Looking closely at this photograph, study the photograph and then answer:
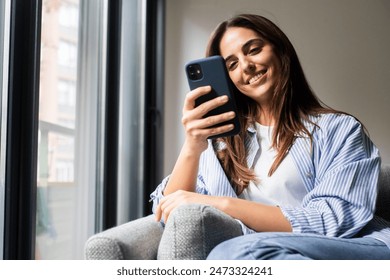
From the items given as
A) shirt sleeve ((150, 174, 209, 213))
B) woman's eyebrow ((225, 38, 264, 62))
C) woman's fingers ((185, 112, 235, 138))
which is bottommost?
shirt sleeve ((150, 174, 209, 213))

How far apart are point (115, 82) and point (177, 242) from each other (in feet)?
2.53

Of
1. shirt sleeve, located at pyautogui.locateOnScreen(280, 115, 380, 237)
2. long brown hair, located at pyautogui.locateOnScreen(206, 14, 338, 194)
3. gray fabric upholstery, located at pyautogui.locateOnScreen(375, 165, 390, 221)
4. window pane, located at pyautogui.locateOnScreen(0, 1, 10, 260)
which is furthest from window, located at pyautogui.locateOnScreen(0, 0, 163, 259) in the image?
gray fabric upholstery, located at pyautogui.locateOnScreen(375, 165, 390, 221)

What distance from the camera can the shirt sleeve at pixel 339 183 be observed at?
574mm

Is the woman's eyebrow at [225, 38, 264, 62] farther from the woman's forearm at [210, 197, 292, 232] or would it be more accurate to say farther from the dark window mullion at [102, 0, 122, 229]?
the dark window mullion at [102, 0, 122, 229]

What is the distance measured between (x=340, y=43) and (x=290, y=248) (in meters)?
1.00

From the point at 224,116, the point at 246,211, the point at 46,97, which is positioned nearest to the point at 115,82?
the point at 46,97

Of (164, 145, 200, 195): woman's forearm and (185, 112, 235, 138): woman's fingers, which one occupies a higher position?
(185, 112, 235, 138): woman's fingers

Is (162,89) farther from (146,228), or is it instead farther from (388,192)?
(146,228)

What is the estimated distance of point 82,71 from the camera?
44.3 inches

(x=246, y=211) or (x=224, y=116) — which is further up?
(x=224, y=116)

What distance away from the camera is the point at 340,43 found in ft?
4.31

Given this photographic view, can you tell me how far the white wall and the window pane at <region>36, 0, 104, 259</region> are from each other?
16.4 inches

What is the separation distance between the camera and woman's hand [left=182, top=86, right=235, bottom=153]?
656mm

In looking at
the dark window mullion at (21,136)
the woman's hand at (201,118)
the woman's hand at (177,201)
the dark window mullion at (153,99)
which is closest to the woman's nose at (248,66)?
the woman's hand at (201,118)
